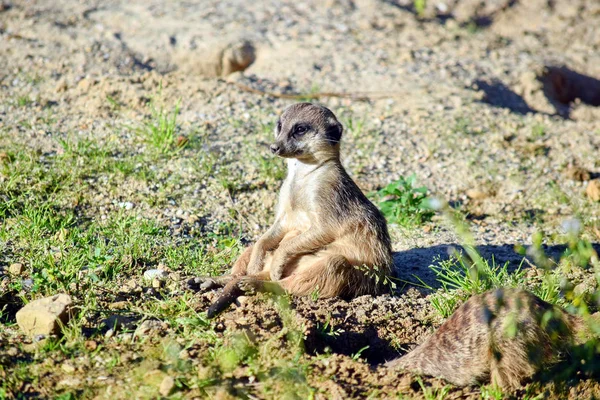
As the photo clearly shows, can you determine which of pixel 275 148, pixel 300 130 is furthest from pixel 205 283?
pixel 300 130

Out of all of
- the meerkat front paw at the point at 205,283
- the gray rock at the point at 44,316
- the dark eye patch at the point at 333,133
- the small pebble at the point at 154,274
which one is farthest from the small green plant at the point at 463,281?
the gray rock at the point at 44,316

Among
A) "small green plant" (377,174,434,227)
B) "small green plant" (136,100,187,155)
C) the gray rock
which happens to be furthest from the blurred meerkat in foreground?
"small green plant" (136,100,187,155)

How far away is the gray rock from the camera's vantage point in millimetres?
3523

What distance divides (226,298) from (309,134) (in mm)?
1284

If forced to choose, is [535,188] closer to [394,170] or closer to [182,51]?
[394,170]

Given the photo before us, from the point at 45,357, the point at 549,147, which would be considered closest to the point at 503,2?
the point at 549,147

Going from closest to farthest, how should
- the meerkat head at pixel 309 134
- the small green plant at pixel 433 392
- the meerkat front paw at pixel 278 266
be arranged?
the small green plant at pixel 433 392, the meerkat front paw at pixel 278 266, the meerkat head at pixel 309 134

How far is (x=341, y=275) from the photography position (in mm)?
4164

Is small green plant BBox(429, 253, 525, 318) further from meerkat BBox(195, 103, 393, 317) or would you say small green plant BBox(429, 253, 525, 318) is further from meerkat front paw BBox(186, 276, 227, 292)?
meerkat front paw BBox(186, 276, 227, 292)

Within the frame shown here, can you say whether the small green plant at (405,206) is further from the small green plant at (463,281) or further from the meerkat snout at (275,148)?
the meerkat snout at (275,148)

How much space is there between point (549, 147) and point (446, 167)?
45.1 inches

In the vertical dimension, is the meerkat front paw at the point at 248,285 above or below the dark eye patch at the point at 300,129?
below

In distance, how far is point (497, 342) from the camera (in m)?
3.36

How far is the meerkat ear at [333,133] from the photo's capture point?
4.61 meters
